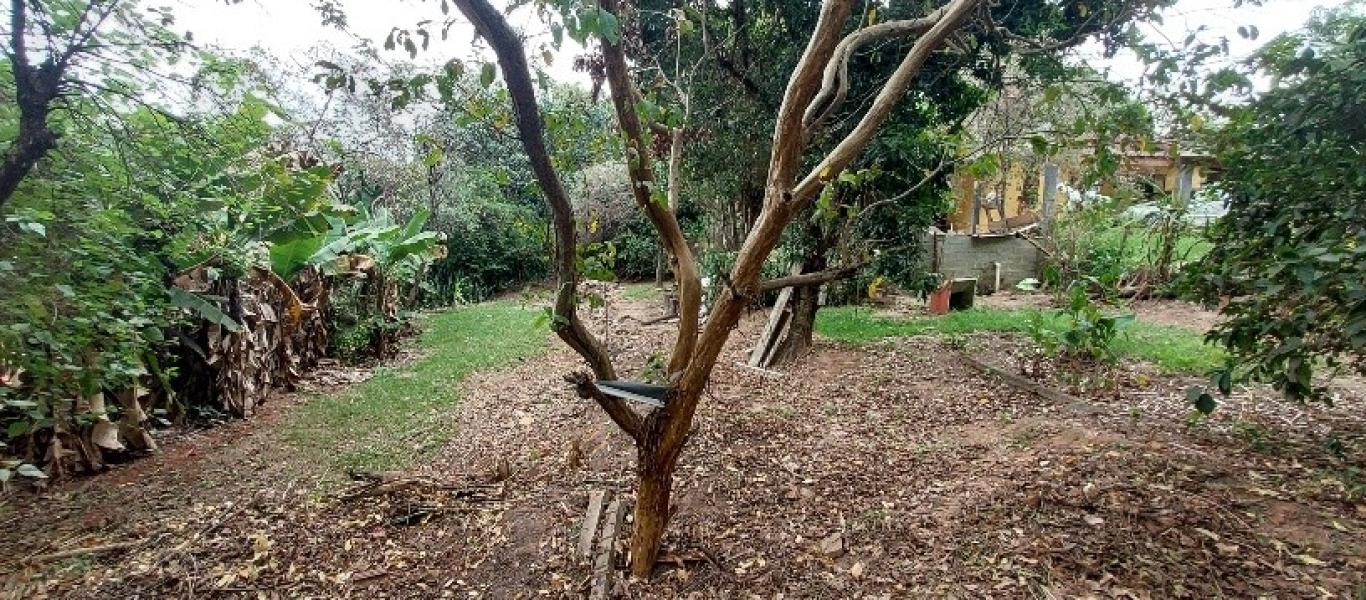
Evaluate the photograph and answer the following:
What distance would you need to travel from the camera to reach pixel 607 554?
9.88 feet

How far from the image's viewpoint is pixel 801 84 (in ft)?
8.73

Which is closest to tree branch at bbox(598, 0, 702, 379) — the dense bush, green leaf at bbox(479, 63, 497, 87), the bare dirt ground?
green leaf at bbox(479, 63, 497, 87)

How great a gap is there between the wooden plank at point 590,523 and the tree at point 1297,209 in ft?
9.31

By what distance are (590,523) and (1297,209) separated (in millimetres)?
3546

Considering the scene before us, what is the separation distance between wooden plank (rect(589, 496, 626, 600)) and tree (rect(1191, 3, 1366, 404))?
2.72 metres

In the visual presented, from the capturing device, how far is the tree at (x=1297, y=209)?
2574 mm

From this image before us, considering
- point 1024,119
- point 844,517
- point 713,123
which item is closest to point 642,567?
point 844,517

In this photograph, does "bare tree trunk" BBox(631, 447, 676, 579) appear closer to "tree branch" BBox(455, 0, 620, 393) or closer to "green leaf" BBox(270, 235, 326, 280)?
"tree branch" BBox(455, 0, 620, 393)

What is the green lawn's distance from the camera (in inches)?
226

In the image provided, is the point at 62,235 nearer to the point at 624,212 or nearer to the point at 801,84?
the point at 801,84

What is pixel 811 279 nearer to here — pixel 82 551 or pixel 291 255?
pixel 82 551

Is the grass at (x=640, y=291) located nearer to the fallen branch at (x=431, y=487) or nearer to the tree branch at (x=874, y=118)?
the fallen branch at (x=431, y=487)

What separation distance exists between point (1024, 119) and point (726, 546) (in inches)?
333

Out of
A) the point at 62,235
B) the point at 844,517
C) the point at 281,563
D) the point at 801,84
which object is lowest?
the point at 281,563
